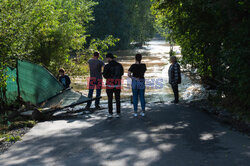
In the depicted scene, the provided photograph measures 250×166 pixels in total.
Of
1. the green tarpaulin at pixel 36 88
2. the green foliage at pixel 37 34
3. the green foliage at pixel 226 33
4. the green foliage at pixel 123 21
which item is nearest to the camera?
the green foliage at pixel 226 33

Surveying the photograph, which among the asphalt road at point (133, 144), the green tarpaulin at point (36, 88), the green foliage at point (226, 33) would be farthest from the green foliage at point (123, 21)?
the asphalt road at point (133, 144)

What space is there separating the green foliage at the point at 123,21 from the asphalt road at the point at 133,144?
161 feet

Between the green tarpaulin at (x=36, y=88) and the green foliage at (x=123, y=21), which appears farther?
the green foliage at (x=123, y=21)

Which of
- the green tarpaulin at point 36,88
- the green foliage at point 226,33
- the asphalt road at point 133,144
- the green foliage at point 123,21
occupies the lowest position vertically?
the asphalt road at point 133,144

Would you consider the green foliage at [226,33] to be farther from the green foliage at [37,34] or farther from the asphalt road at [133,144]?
the green foliage at [37,34]

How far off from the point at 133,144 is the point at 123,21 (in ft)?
190

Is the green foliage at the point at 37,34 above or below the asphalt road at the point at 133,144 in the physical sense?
above

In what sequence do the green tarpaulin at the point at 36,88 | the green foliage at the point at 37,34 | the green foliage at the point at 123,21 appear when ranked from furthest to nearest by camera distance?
1. the green foliage at the point at 123,21
2. the green tarpaulin at the point at 36,88
3. the green foliage at the point at 37,34

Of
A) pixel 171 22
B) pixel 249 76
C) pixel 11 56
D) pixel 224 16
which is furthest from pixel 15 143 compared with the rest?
pixel 171 22

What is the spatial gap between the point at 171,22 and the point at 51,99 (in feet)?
19.4

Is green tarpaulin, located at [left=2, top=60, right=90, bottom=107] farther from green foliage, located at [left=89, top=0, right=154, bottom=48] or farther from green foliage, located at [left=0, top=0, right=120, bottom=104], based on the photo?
green foliage, located at [left=89, top=0, right=154, bottom=48]

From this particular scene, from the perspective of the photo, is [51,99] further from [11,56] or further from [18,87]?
[11,56]

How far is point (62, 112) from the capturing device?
11.2 m

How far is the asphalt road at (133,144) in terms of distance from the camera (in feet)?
18.6
